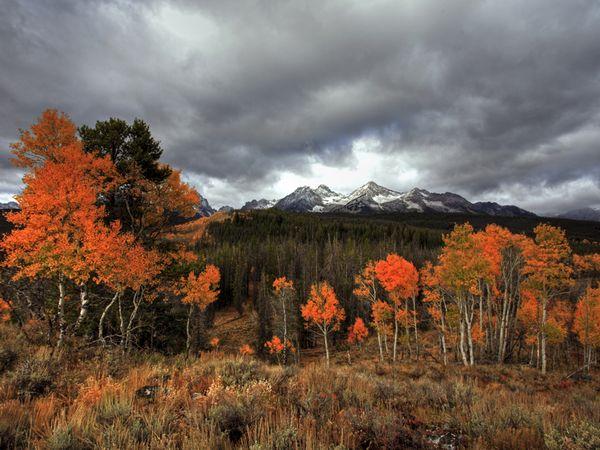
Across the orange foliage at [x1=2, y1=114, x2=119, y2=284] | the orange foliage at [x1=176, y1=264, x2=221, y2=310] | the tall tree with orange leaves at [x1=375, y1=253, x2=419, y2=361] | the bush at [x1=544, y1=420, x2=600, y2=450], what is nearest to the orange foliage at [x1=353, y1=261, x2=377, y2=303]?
the tall tree with orange leaves at [x1=375, y1=253, x2=419, y2=361]

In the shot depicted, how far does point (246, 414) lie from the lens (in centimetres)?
456

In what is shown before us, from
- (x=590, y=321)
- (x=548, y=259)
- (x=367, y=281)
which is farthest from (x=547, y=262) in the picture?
(x=590, y=321)

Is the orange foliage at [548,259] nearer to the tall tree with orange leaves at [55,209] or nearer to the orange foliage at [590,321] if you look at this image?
the orange foliage at [590,321]

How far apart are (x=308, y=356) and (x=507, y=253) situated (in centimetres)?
3574

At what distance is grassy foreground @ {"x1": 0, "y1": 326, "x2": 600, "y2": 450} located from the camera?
387cm

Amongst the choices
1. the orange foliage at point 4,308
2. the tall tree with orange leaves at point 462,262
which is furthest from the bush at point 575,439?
the tall tree with orange leaves at point 462,262

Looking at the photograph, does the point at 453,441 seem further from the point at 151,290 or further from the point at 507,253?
the point at 507,253

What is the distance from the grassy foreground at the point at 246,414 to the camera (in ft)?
12.7

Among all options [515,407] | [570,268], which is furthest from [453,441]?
[570,268]

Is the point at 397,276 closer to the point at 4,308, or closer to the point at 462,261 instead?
the point at 462,261

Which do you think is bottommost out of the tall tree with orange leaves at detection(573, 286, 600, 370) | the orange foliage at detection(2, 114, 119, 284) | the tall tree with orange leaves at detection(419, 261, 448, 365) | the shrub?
the tall tree with orange leaves at detection(573, 286, 600, 370)

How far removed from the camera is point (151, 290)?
702 inches

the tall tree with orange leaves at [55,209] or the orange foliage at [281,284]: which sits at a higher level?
the tall tree with orange leaves at [55,209]

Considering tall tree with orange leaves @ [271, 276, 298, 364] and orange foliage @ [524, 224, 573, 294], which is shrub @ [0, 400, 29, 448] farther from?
tall tree with orange leaves @ [271, 276, 298, 364]
